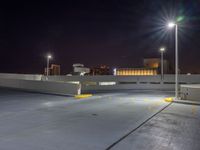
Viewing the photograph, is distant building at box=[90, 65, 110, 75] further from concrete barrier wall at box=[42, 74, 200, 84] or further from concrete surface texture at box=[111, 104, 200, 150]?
concrete surface texture at box=[111, 104, 200, 150]

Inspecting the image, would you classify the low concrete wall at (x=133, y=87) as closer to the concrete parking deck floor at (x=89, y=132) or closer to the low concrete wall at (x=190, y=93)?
the low concrete wall at (x=190, y=93)

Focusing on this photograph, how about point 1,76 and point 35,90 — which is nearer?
point 35,90

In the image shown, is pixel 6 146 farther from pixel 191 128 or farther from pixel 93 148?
pixel 191 128

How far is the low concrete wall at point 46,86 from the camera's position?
19375 mm

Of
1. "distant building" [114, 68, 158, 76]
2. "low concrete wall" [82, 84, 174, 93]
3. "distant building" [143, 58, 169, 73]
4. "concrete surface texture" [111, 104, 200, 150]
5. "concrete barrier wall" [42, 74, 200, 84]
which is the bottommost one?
"concrete surface texture" [111, 104, 200, 150]

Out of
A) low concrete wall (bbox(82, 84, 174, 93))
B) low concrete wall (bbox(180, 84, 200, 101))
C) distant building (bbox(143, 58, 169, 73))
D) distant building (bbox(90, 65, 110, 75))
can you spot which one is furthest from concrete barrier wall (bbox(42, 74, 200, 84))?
distant building (bbox(90, 65, 110, 75))

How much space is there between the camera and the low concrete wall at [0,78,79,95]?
19.4m

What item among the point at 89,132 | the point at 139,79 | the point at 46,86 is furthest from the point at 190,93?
the point at 139,79

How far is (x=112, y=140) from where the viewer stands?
5863 millimetres

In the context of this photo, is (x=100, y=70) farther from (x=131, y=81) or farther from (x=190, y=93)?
(x=190, y=93)

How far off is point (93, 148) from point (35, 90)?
18.3m

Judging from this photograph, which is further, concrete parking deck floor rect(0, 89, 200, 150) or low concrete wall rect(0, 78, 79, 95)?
low concrete wall rect(0, 78, 79, 95)

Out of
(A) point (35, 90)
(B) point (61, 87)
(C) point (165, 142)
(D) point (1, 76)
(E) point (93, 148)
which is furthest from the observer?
(D) point (1, 76)

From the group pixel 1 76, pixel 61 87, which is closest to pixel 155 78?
pixel 61 87
